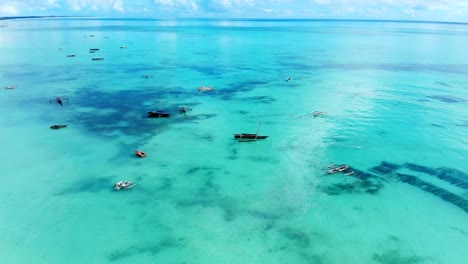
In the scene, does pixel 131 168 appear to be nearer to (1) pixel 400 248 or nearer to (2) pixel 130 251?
(2) pixel 130 251

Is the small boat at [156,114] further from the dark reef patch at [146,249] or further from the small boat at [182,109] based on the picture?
the dark reef patch at [146,249]

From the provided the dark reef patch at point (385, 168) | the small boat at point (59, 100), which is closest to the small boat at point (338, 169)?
the dark reef patch at point (385, 168)

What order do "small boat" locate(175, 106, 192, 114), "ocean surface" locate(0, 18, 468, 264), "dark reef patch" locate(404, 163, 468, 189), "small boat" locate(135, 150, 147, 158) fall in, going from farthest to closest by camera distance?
1. "small boat" locate(175, 106, 192, 114)
2. "small boat" locate(135, 150, 147, 158)
3. "dark reef patch" locate(404, 163, 468, 189)
4. "ocean surface" locate(0, 18, 468, 264)

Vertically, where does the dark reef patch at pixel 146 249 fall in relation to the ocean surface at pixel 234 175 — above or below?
below

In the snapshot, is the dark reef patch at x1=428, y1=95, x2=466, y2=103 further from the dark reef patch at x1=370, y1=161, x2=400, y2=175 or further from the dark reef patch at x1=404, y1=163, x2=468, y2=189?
the dark reef patch at x1=370, y1=161, x2=400, y2=175

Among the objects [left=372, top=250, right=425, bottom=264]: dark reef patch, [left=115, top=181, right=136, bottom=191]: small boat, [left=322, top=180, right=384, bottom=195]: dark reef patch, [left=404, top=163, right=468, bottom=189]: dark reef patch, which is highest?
[left=404, top=163, right=468, bottom=189]: dark reef patch

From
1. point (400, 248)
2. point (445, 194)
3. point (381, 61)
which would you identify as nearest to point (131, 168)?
point (400, 248)

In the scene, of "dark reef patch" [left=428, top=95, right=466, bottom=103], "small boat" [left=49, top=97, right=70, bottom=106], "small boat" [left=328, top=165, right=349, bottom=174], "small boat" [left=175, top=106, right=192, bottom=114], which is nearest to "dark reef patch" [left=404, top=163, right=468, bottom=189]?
"small boat" [left=328, top=165, right=349, bottom=174]

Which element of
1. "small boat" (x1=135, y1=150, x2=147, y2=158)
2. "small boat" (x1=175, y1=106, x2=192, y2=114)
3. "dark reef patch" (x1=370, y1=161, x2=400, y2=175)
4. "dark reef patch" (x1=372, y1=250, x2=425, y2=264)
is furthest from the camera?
"small boat" (x1=175, y1=106, x2=192, y2=114)
